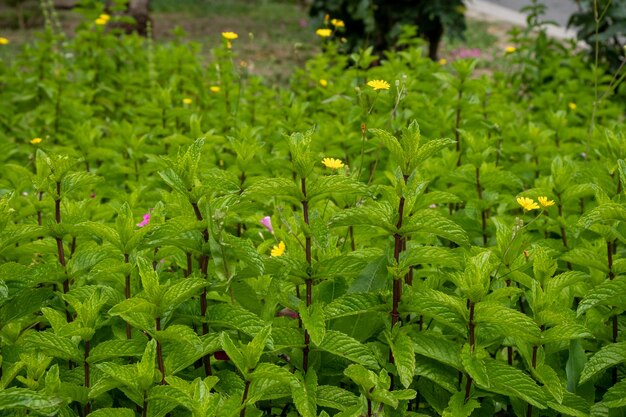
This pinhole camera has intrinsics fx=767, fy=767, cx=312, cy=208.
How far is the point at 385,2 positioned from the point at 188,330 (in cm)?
654

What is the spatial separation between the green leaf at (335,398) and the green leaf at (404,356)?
123mm

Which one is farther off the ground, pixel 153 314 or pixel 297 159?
pixel 297 159

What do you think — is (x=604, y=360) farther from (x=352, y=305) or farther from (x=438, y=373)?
(x=352, y=305)

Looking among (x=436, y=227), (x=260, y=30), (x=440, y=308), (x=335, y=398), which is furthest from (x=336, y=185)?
(x=260, y=30)

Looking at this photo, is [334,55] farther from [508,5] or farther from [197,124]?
[508,5]

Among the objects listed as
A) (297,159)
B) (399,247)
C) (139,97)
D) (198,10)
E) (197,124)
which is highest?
(297,159)

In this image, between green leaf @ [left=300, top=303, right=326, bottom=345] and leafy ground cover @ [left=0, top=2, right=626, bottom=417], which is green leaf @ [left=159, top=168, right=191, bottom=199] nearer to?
leafy ground cover @ [left=0, top=2, right=626, bottom=417]

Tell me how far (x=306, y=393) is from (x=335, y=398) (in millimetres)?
89

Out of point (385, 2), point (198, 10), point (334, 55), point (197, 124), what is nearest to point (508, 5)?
point (198, 10)

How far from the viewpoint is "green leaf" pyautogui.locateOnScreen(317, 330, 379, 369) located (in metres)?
1.50

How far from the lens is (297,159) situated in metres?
1.59

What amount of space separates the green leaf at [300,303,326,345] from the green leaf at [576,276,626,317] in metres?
0.52

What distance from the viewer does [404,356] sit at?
149 centimetres

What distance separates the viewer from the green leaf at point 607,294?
1547 mm
